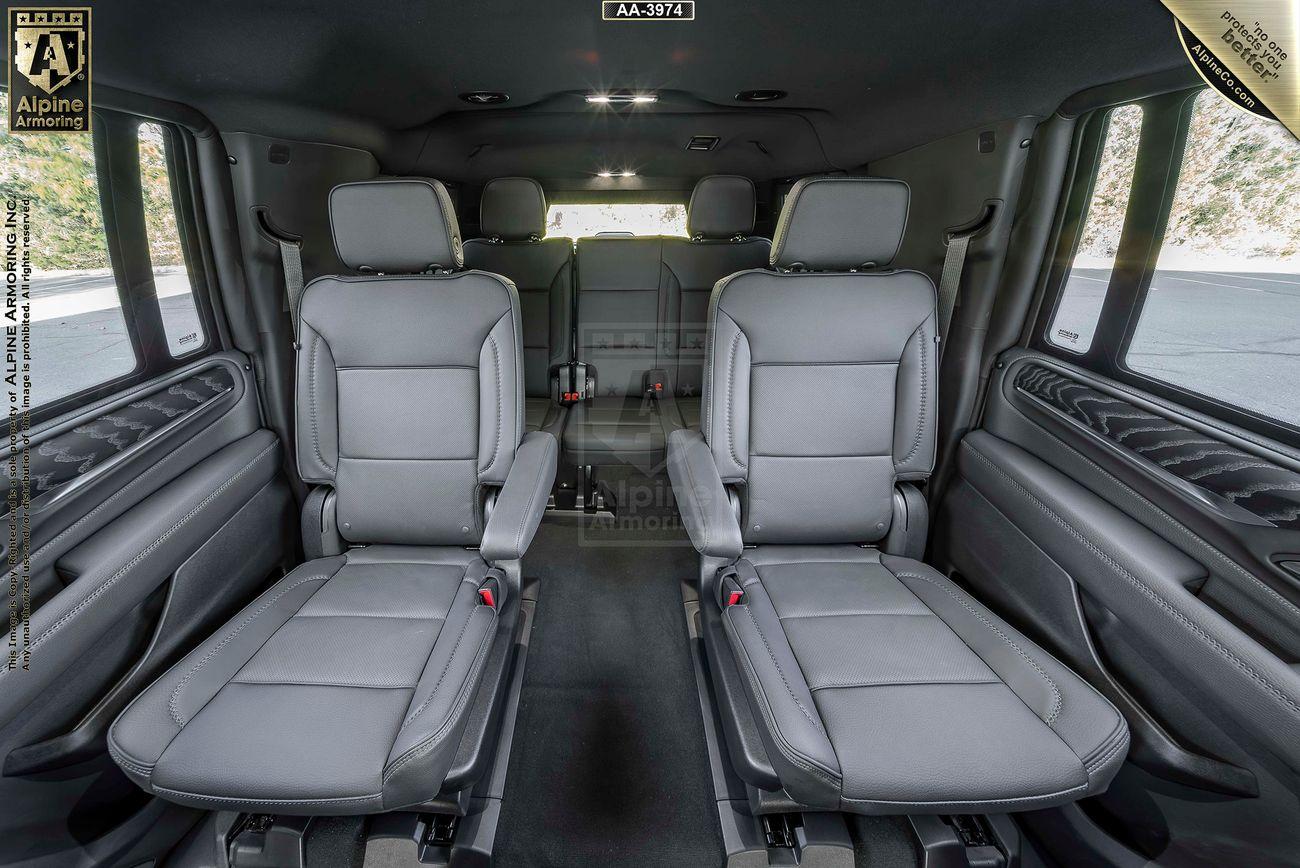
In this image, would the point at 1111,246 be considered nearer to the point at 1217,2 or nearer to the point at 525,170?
the point at 1217,2

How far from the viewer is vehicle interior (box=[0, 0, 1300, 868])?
1.15 meters

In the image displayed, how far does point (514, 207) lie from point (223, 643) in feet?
8.62

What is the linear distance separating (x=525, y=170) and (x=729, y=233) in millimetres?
Answer: 1917

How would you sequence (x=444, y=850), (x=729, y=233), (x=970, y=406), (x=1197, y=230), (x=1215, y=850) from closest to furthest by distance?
1. (x=1215, y=850)
2. (x=444, y=850)
3. (x=1197, y=230)
4. (x=970, y=406)
5. (x=729, y=233)

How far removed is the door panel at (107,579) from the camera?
1.18 meters

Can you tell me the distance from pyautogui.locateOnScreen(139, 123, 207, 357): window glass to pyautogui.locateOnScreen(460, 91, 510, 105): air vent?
46.6 inches

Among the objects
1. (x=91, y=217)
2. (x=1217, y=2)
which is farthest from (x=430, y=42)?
(x=1217, y=2)

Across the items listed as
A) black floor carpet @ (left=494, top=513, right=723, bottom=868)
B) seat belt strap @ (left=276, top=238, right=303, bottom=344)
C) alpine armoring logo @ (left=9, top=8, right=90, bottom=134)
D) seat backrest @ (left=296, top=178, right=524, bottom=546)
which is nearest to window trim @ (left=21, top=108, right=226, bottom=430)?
alpine armoring logo @ (left=9, top=8, right=90, bottom=134)

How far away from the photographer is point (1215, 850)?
113 centimetres

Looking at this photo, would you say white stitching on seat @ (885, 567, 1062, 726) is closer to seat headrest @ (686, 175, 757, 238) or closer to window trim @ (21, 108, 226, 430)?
seat headrest @ (686, 175, 757, 238)

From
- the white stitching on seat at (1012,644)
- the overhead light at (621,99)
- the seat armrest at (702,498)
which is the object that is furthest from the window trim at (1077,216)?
the overhead light at (621,99)

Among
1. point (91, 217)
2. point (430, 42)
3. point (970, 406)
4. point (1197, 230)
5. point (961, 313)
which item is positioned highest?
point (430, 42)

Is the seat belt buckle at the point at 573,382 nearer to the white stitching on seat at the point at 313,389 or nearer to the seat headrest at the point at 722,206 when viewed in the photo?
the seat headrest at the point at 722,206

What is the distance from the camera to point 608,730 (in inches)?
75.5
